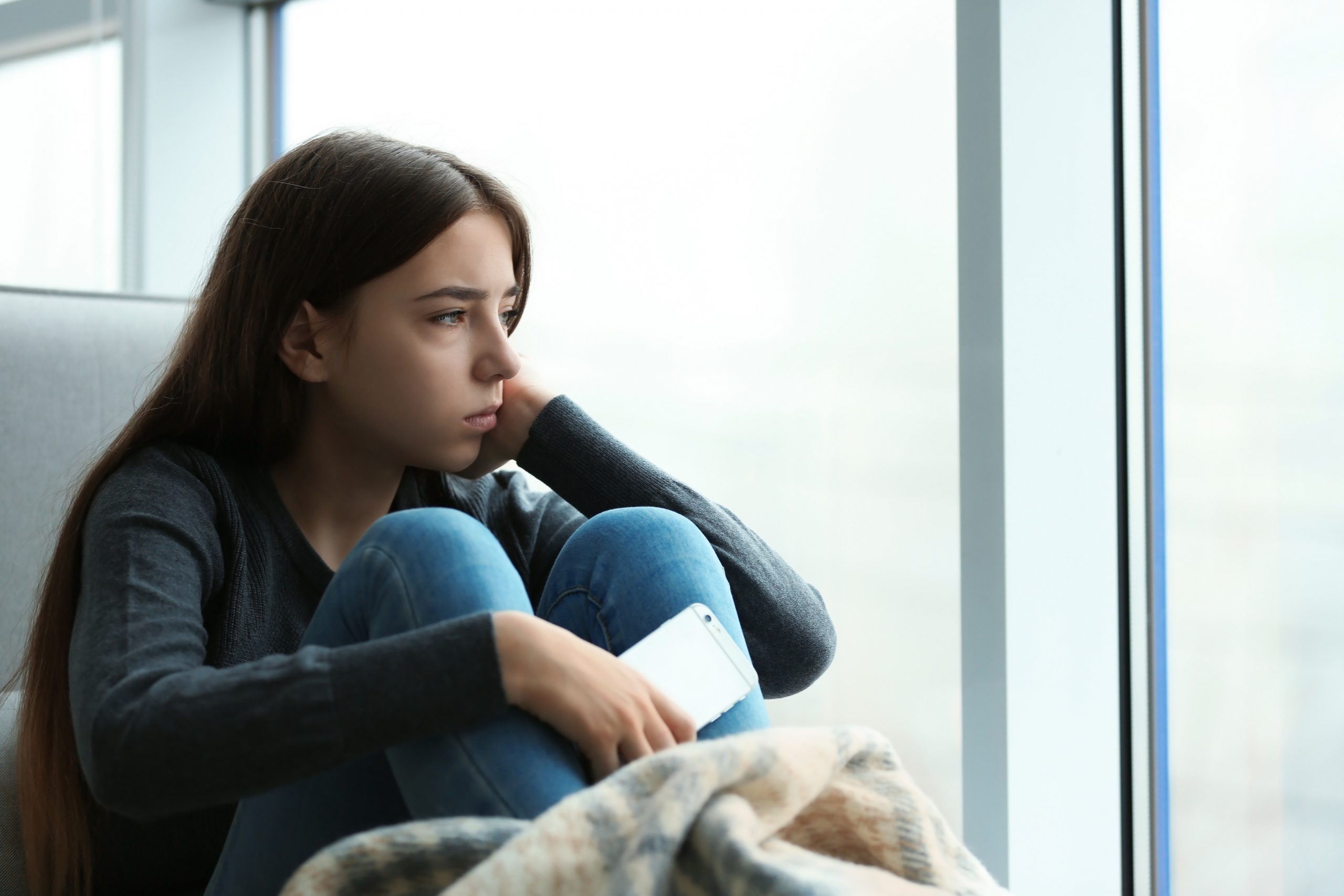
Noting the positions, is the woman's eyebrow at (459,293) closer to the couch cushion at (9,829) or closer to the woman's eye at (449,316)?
the woman's eye at (449,316)

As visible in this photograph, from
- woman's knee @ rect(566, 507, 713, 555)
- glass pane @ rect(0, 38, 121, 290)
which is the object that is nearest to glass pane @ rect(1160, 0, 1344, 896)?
woman's knee @ rect(566, 507, 713, 555)

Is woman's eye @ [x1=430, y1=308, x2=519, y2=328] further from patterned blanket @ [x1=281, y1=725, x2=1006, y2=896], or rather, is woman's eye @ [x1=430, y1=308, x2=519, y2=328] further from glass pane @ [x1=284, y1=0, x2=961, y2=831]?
patterned blanket @ [x1=281, y1=725, x2=1006, y2=896]

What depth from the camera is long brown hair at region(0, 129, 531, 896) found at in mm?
809

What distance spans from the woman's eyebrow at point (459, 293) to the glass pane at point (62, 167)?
119cm

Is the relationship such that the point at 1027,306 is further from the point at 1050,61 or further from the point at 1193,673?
the point at 1193,673

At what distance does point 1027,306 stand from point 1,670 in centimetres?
105

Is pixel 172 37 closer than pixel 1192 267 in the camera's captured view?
No

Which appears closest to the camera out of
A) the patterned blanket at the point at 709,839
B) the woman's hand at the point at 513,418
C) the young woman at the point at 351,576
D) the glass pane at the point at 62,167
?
the patterned blanket at the point at 709,839

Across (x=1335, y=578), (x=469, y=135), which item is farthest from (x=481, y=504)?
(x=469, y=135)

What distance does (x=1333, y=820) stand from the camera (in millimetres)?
1064

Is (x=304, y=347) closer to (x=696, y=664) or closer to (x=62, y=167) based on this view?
(x=696, y=664)

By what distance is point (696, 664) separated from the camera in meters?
0.71

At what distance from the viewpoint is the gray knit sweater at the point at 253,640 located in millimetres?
593

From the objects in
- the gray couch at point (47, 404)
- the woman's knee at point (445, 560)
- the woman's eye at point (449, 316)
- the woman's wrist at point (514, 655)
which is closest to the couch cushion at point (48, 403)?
the gray couch at point (47, 404)
